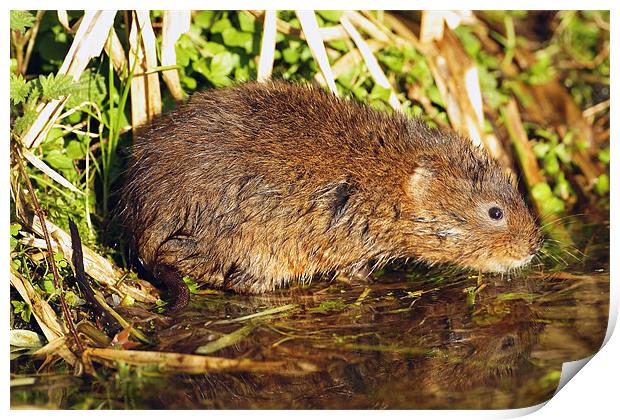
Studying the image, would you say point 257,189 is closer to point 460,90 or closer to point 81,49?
point 81,49

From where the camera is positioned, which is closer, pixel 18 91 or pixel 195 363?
pixel 195 363

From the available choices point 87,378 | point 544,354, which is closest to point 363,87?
point 544,354

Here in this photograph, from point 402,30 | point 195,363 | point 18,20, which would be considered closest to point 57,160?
point 18,20

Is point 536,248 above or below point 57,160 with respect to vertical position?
below

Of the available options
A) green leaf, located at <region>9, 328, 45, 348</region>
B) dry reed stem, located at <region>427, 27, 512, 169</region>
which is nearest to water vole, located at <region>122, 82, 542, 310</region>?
green leaf, located at <region>9, 328, 45, 348</region>

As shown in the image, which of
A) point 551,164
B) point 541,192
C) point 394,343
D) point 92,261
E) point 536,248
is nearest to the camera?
point 394,343

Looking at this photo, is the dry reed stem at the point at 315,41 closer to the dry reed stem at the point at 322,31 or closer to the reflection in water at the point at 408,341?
the dry reed stem at the point at 322,31

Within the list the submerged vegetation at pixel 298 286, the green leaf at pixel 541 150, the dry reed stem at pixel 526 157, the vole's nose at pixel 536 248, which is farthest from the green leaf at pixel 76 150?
the green leaf at pixel 541 150

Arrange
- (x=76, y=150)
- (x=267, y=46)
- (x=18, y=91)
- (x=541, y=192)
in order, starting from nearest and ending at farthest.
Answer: (x=18, y=91) → (x=76, y=150) → (x=267, y=46) → (x=541, y=192)
